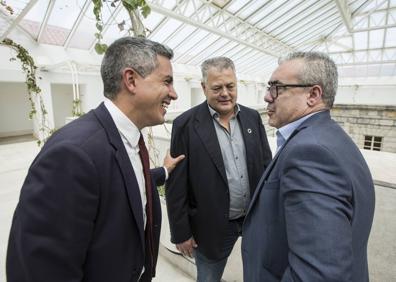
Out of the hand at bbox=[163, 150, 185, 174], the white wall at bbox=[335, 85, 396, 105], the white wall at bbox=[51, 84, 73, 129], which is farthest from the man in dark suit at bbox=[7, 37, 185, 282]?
the white wall at bbox=[335, 85, 396, 105]

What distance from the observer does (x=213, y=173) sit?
1.36 metres

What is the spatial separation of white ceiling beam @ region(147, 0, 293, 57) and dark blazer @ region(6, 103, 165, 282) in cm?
507

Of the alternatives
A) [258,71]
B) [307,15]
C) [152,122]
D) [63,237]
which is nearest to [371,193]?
[152,122]

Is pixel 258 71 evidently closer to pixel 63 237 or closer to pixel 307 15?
pixel 307 15

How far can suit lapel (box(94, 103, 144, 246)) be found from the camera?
0.79 m

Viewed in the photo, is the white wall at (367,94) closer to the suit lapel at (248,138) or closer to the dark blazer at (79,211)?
the suit lapel at (248,138)

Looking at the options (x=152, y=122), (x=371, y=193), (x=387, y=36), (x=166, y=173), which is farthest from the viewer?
(x=387, y=36)

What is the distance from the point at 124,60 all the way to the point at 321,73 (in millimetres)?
730

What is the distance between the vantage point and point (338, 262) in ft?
1.90

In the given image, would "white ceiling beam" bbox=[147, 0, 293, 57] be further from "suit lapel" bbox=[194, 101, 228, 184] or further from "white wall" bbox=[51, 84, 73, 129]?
"white wall" bbox=[51, 84, 73, 129]

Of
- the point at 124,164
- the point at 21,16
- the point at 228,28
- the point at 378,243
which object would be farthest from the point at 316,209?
the point at 228,28

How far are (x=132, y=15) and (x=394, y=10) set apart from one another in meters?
12.4

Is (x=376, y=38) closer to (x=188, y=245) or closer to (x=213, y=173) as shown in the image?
(x=213, y=173)

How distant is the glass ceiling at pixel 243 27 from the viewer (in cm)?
567
